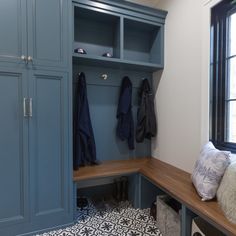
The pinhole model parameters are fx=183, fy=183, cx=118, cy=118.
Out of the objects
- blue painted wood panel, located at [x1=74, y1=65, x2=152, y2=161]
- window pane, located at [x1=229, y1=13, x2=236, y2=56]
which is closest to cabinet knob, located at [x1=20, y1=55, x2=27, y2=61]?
blue painted wood panel, located at [x1=74, y1=65, x2=152, y2=161]

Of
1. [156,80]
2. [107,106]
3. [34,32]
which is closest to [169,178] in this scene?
[107,106]

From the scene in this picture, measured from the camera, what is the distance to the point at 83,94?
2.12m

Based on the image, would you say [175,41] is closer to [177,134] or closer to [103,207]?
[177,134]

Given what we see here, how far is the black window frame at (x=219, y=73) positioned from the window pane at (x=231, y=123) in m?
0.03

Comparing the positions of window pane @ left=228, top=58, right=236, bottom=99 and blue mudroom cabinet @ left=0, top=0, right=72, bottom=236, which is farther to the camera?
window pane @ left=228, top=58, right=236, bottom=99

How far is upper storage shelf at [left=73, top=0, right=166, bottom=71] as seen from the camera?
203 centimetres

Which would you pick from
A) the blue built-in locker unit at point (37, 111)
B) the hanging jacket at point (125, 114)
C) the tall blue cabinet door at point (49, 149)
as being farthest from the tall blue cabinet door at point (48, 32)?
the hanging jacket at point (125, 114)

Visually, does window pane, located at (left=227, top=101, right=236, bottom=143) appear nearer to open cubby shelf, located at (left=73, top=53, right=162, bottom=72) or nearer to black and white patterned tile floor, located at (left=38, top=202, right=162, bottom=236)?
open cubby shelf, located at (left=73, top=53, right=162, bottom=72)

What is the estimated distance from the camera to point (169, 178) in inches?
70.1

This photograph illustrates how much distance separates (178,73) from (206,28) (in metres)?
0.51

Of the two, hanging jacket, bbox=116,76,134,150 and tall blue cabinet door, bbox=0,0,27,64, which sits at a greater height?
tall blue cabinet door, bbox=0,0,27,64

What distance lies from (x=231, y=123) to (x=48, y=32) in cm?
184

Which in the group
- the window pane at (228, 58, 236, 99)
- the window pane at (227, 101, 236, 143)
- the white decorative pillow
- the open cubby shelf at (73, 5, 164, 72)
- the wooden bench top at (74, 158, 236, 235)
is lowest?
the wooden bench top at (74, 158, 236, 235)

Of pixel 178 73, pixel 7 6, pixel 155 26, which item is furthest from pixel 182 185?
pixel 7 6
